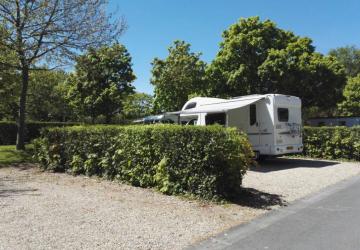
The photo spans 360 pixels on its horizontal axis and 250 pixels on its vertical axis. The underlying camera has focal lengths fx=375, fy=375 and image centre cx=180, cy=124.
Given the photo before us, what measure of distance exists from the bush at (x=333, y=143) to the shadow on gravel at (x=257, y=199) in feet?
29.3

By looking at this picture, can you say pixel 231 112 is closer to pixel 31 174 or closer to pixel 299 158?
pixel 299 158

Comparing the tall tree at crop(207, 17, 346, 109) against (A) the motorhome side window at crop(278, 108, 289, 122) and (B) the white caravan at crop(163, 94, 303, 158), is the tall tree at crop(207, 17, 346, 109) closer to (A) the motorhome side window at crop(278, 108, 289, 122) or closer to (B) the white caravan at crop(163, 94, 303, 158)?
(B) the white caravan at crop(163, 94, 303, 158)

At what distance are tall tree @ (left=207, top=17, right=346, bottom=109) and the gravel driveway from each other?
12919mm

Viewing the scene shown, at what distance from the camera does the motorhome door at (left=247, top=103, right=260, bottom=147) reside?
14.2 m

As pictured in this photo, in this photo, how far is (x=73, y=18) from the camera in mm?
15297

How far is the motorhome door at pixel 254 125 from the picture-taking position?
1422 centimetres

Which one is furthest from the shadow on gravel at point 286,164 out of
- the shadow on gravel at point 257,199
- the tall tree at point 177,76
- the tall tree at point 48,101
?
the tall tree at point 48,101

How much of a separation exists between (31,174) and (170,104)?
16086 mm

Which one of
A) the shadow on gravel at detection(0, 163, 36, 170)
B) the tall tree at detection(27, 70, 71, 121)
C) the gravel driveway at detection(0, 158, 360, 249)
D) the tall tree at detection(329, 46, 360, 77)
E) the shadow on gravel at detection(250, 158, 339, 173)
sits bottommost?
the gravel driveway at detection(0, 158, 360, 249)

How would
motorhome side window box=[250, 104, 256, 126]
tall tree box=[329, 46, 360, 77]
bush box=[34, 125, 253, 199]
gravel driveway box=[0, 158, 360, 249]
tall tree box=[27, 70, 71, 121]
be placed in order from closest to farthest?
gravel driveway box=[0, 158, 360, 249], bush box=[34, 125, 253, 199], motorhome side window box=[250, 104, 256, 126], tall tree box=[27, 70, 71, 121], tall tree box=[329, 46, 360, 77]

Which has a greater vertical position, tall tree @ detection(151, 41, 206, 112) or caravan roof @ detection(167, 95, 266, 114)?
tall tree @ detection(151, 41, 206, 112)

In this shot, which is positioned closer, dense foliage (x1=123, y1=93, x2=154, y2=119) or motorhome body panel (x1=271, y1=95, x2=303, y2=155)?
motorhome body panel (x1=271, y1=95, x2=303, y2=155)

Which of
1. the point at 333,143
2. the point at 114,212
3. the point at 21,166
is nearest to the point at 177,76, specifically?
the point at 333,143

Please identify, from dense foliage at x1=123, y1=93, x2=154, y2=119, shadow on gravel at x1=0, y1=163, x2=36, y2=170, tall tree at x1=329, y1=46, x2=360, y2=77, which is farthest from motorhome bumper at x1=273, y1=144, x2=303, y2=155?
tall tree at x1=329, y1=46, x2=360, y2=77
